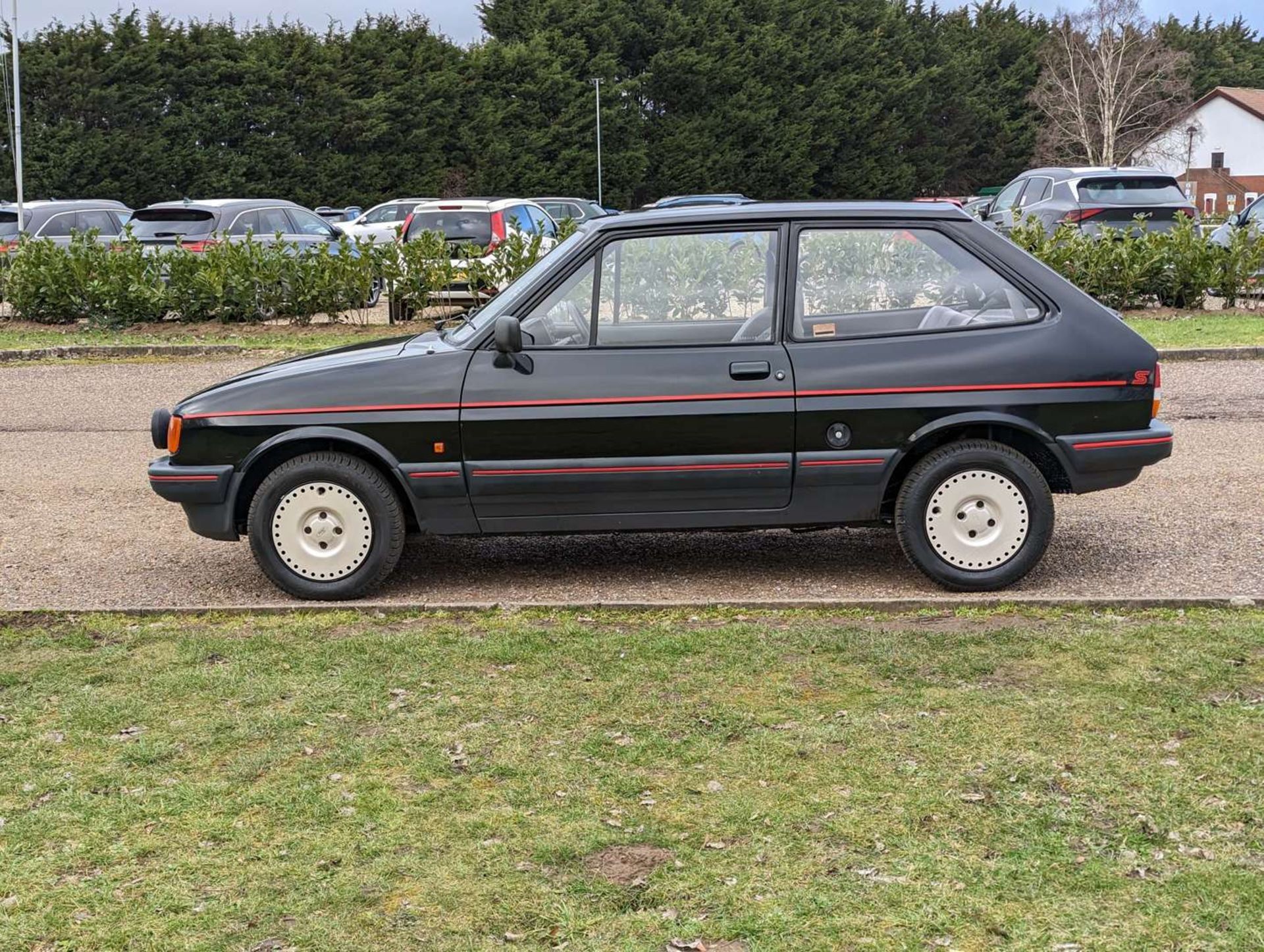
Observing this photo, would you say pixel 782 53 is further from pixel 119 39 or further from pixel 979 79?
pixel 119 39

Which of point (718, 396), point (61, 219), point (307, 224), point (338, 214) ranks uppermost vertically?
point (338, 214)

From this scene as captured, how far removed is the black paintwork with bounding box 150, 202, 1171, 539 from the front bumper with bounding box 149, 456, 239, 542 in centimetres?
1

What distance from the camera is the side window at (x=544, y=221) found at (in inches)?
806

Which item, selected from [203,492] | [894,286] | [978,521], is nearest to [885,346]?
[894,286]

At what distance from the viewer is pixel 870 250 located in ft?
21.8

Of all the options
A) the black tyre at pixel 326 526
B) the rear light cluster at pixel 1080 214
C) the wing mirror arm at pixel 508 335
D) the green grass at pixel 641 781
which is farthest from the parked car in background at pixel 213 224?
the green grass at pixel 641 781

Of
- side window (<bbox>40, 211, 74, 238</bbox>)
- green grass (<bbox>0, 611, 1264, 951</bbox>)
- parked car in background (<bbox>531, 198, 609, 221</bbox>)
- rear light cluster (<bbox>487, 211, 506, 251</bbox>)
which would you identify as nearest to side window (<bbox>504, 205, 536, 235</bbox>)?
rear light cluster (<bbox>487, 211, 506, 251</bbox>)

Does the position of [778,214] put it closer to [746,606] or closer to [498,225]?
[746,606]

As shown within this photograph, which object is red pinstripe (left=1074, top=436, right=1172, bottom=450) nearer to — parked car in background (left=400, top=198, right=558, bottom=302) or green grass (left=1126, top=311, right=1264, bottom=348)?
green grass (left=1126, top=311, right=1264, bottom=348)

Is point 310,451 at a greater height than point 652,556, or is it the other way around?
point 310,451

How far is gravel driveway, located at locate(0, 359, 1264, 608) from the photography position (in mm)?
6777

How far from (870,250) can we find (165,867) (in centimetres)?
421

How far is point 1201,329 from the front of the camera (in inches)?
623

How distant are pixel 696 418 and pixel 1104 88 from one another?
75088 millimetres
